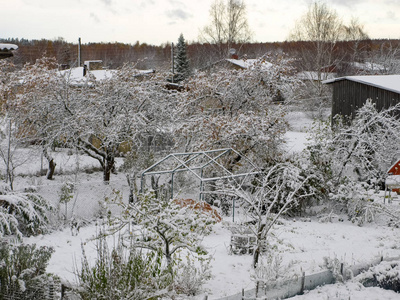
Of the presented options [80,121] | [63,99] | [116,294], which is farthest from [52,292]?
[63,99]

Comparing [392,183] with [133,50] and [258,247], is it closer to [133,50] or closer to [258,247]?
[258,247]

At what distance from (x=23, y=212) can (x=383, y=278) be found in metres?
7.82

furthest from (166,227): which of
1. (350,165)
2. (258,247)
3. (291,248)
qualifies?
(350,165)

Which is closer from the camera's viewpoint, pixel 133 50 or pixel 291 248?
pixel 291 248

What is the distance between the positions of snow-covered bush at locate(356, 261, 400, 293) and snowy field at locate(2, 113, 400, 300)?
0.53 feet

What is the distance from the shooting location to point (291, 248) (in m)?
9.04

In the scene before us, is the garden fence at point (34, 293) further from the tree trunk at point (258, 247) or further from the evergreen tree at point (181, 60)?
the evergreen tree at point (181, 60)

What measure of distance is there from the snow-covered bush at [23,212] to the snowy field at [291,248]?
A: 29cm

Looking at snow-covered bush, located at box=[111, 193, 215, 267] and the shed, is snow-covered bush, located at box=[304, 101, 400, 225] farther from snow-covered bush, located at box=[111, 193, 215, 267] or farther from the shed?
snow-covered bush, located at box=[111, 193, 215, 267]

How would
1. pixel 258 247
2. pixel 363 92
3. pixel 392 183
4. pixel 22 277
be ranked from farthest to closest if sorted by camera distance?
1. pixel 363 92
2. pixel 392 183
3. pixel 258 247
4. pixel 22 277

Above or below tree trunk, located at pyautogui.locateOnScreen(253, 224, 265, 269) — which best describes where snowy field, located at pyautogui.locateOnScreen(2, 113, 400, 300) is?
below

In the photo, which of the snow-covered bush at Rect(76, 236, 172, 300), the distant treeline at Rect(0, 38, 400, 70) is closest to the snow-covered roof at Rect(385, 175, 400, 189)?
the snow-covered bush at Rect(76, 236, 172, 300)

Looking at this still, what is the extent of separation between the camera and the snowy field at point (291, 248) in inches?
274

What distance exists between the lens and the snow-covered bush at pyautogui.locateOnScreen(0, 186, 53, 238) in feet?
31.0
